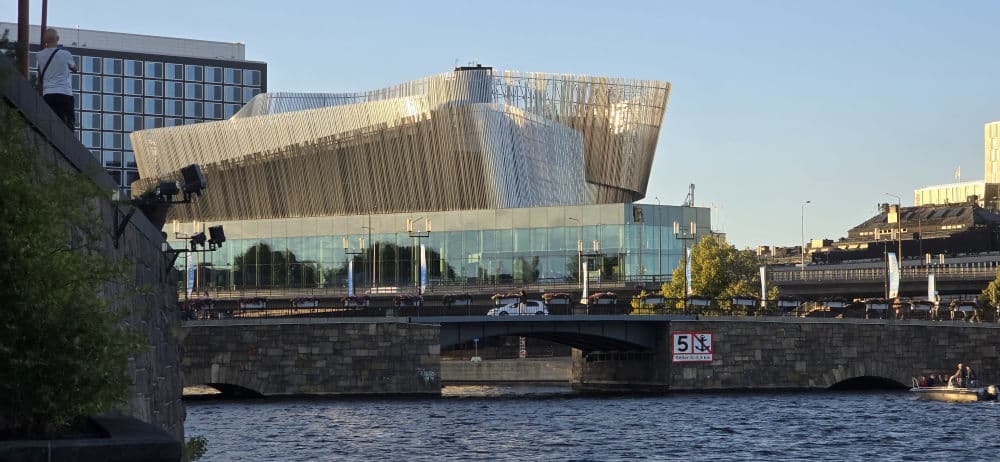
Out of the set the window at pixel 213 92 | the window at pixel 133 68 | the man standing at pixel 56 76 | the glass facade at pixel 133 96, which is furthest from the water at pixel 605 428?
the window at pixel 213 92

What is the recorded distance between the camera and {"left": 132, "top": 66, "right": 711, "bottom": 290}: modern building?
399 ft

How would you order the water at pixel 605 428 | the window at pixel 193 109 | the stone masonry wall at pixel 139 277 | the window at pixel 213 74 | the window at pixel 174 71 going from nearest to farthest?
the stone masonry wall at pixel 139 277
the water at pixel 605 428
the window at pixel 174 71
the window at pixel 193 109
the window at pixel 213 74

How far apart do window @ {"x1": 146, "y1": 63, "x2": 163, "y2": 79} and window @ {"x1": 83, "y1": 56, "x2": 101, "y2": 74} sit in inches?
243

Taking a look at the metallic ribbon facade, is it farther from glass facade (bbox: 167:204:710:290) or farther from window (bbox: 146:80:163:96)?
window (bbox: 146:80:163:96)

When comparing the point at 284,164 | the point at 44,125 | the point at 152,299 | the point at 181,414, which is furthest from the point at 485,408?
the point at 284,164

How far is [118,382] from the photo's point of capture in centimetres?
1634

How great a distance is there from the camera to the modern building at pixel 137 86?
189250mm

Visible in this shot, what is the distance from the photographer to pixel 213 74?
19725 centimetres

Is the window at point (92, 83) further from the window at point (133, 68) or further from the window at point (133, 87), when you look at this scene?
the window at point (133, 68)

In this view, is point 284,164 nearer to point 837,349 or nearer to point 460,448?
point 837,349

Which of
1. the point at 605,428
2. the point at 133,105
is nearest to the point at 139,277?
the point at 605,428

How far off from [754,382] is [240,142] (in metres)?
71.0

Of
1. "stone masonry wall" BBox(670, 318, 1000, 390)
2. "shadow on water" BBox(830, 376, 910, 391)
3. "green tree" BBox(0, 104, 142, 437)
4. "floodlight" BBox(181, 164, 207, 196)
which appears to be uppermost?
"floodlight" BBox(181, 164, 207, 196)

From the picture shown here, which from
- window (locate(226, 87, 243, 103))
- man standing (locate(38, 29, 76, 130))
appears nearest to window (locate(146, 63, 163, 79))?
window (locate(226, 87, 243, 103))
